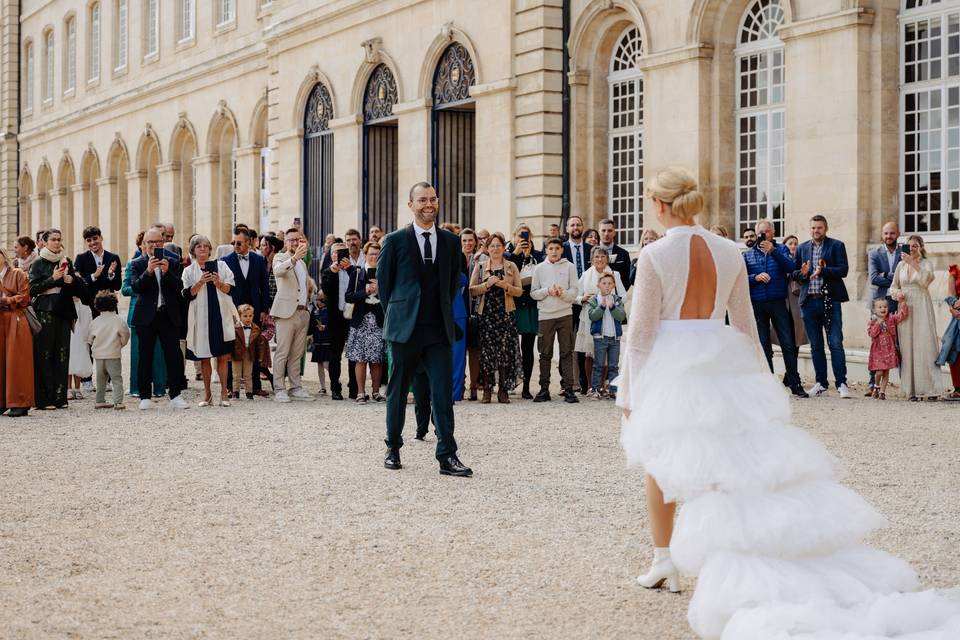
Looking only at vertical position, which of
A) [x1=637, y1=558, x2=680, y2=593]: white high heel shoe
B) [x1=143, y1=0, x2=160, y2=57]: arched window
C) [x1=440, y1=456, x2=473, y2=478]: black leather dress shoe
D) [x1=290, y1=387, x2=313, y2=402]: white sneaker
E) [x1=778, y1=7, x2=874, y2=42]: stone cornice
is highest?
[x1=143, y1=0, x2=160, y2=57]: arched window

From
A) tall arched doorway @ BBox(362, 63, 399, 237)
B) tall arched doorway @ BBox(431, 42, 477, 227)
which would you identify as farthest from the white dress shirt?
tall arched doorway @ BBox(362, 63, 399, 237)

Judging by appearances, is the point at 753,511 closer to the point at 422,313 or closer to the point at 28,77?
the point at 422,313

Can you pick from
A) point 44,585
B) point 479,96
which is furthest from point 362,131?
point 44,585

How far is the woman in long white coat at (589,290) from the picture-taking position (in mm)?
A: 13273

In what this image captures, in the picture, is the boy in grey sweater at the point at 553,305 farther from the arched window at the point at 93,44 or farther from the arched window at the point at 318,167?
the arched window at the point at 93,44

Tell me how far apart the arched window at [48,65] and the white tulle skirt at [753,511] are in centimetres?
4301

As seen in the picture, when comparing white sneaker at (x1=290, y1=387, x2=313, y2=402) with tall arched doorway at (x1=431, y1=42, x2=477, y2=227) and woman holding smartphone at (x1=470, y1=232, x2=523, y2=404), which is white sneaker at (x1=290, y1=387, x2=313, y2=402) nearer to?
woman holding smartphone at (x1=470, y1=232, x2=523, y2=404)

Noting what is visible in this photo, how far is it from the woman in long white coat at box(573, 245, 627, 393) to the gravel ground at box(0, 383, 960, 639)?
2.47m

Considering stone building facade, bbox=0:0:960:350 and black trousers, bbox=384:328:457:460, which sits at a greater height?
stone building facade, bbox=0:0:960:350

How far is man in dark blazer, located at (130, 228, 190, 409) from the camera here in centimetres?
1233

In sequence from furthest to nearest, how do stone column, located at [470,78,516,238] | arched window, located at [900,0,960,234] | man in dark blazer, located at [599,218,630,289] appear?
1. stone column, located at [470,78,516,238]
2. arched window, located at [900,0,960,234]
3. man in dark blazer, located at [599,218,630,289]

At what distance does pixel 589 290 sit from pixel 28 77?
1523 inches

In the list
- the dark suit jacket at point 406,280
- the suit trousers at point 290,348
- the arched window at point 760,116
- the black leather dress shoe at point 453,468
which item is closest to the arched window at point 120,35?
the arched window at point 760,116

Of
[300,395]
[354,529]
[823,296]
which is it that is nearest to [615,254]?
[823,296]
